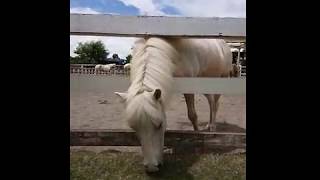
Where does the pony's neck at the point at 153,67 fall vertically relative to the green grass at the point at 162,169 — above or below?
above

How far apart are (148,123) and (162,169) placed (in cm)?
38

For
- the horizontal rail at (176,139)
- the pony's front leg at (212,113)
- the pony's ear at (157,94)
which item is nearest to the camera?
the pony's ear at (157,94)

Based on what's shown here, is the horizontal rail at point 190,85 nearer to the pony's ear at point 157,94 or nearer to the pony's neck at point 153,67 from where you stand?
the pony's neck at point 153,67

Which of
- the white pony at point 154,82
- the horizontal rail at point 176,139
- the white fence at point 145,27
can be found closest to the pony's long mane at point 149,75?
the white pony at point 154,82

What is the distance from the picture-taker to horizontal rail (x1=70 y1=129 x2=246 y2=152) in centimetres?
291

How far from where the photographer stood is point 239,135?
297cm

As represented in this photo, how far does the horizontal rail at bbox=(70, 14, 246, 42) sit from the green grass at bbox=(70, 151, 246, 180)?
0.94m

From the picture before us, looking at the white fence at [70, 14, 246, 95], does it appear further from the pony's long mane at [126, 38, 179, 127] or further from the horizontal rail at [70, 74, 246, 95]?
the pony's long mane at [126, 38, 179, 127]

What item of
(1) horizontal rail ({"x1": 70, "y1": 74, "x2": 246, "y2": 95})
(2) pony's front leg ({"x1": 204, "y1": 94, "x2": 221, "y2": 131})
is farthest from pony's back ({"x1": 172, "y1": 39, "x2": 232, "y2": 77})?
(1) horizontal rail ({"x1": 70, "y1": 74, "x2": 246, "y2": 95})

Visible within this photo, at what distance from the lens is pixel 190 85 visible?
2.88 m

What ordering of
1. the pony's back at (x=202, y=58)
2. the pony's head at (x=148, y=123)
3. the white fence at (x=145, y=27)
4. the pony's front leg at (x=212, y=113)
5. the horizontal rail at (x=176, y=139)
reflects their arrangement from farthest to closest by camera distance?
1. the pony's front leg at (x=212, y=113)
2. the pony's back at (x=202, y=58)
3. the horizontal rail at (x=176, y=139)
4. the white fence at (x=145, y=27)
5. the pony's head at (x=148, y=123)

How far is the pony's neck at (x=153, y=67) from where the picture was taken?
2.75m
